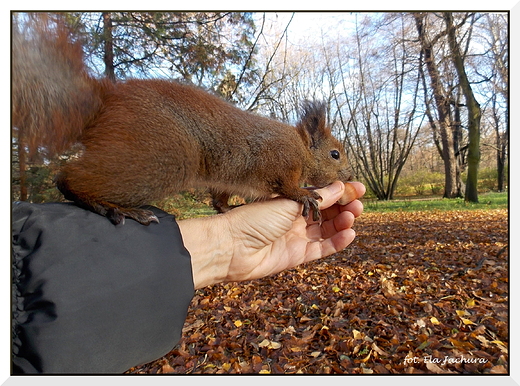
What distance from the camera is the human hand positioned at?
1342 millimetres

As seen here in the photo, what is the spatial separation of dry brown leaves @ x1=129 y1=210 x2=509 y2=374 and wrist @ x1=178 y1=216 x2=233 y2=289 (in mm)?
1065

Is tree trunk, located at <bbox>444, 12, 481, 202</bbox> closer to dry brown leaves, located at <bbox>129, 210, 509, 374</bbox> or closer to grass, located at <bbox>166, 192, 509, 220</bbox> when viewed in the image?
grass, located at <bbox>166, 192, 509, 220</bbox>

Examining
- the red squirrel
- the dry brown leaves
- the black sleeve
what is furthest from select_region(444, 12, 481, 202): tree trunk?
the black sleeve

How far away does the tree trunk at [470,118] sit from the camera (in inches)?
155

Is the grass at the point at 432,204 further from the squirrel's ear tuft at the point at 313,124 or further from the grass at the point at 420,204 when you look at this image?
the squirrel's ear tuft at the point at 313,124

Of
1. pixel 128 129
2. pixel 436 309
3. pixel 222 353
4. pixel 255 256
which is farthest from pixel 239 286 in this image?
pixel 128 129

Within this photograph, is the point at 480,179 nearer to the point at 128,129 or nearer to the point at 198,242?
the point at 198,242

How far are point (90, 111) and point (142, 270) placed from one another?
509 mm

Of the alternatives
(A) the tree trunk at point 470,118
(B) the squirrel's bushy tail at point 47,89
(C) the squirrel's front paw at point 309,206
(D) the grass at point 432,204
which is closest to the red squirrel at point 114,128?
(B) the squirrel's bushy tail at point 47,89

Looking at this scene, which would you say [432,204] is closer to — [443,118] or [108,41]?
[443,118]

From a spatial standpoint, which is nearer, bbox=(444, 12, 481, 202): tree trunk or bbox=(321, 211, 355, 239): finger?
bbox=(321, 211, 355, 239): finger

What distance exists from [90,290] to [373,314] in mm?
2298

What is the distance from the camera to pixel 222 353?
2459 mm

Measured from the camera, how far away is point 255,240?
4.80 feet
